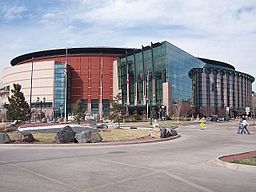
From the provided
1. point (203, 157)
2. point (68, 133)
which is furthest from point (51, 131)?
point (203, 157)

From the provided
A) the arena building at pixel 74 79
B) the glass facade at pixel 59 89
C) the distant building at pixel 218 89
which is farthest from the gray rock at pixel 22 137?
the glass facade at pixel 59 89

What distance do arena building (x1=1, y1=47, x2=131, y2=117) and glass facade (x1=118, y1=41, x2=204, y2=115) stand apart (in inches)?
436

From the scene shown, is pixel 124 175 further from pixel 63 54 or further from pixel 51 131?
pixel 63 54

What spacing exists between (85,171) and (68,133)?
10416 millimetres

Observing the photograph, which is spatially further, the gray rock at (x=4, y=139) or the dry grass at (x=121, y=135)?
the dry grass at (x=121, y=135)

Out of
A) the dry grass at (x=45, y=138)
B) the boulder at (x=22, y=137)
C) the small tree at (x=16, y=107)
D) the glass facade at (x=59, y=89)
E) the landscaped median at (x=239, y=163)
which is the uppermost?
the glass facade at (x=59, y=89)

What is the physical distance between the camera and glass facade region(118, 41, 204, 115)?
93250 millimetres

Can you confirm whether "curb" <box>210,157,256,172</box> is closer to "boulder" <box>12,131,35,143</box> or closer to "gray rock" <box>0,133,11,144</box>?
"boulder" <box>12,131,35,143</box>

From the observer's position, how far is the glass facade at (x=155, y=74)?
306ft

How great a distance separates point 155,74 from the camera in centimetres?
9650

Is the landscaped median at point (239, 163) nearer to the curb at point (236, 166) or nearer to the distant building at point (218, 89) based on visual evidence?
the curb at point (236, 166)

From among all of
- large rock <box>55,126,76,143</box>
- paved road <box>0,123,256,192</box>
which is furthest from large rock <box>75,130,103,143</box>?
paved road <box>0,123,256,192</box>

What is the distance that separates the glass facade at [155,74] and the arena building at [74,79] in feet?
36.3

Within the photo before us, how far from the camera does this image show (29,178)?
9305 millimetres
